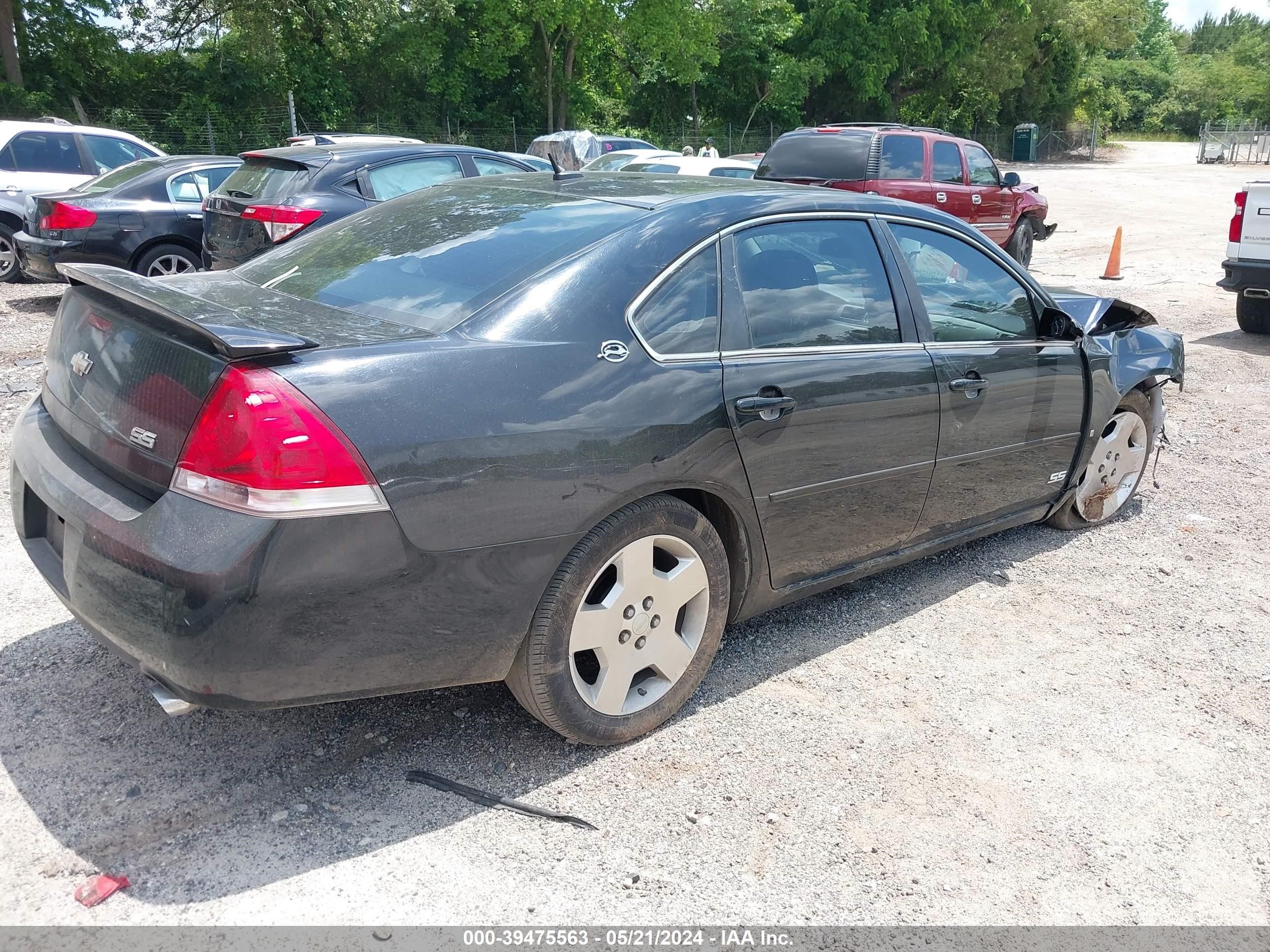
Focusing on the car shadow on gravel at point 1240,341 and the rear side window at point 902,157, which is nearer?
the car shadow on gravel at point 1240,341

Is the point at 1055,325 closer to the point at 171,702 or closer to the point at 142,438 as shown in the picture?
the point at 142,438

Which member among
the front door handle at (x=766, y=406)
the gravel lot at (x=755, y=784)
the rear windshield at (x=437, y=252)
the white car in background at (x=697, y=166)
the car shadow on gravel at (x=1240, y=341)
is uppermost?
the white car in background at (x=697, y=166)

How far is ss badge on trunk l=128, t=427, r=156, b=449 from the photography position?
8.68ft

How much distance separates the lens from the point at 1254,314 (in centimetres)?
1050

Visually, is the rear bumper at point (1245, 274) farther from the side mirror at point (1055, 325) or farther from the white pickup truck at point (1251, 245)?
the side mirror at point (1055, 325)

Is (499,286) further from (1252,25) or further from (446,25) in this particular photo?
(1252,25)

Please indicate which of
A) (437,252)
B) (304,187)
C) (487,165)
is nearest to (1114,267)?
(487,165)

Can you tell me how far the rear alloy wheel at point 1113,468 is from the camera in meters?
5.07

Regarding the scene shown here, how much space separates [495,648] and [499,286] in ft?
3.38

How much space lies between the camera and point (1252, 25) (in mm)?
136875

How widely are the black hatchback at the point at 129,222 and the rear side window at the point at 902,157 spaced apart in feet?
23.9

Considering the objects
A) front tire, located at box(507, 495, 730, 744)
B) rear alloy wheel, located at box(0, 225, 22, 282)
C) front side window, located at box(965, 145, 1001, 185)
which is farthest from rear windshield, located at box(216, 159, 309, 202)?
front side window, located at box(965, 145, 1001, 185)

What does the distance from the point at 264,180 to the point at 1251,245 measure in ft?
29.3

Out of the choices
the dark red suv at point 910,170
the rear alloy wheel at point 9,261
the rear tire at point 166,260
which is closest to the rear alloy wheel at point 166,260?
the rear tire at point 166,260
